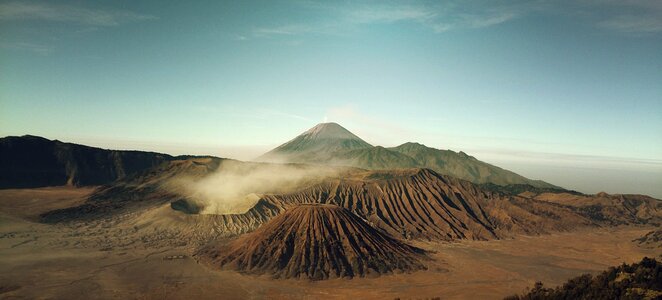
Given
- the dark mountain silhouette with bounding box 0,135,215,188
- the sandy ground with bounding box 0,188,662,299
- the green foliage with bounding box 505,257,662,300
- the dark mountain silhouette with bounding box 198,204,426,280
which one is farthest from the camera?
the dark mountain silhouette with bounding box 0,135,215,188

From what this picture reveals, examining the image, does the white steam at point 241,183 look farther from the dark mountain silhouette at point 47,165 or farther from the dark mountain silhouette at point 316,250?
the dark mountain silhouette at point 47,165

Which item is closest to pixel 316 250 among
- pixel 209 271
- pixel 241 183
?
pixel 209 271

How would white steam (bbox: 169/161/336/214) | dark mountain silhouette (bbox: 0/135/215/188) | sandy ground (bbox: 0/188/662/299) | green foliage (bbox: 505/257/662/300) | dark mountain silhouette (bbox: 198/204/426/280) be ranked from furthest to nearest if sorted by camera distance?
dark mountain silhouette (bbox: 0/135/215/188) → white steam (bbox: 169/161/336/214) → dark mountain silhouette (bbox: 198/204/426/280) → sandy ground (bbox: 0/188/662/299) → green foliage (bbox: 505/257/662/300)

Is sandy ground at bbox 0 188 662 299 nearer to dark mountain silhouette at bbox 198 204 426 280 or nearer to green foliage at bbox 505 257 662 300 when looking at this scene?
dark mountain silhouette at bbox 198 204 426 280

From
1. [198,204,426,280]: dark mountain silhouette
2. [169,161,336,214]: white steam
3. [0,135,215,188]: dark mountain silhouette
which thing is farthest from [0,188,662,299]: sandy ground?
[0,135,215,188]: dark mountain silhouette

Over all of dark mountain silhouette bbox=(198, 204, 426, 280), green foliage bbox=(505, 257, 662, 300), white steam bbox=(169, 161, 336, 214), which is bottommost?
dark mountain silhouette bbox=(198, 204, 426, 280)

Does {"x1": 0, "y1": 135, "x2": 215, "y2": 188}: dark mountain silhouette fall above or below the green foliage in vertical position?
above
